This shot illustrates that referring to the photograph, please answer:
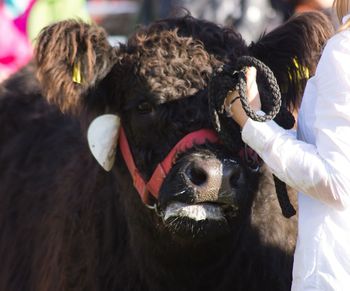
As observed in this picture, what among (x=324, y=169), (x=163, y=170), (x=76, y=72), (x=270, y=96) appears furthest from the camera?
(x=76, y=72)

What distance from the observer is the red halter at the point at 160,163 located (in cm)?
405

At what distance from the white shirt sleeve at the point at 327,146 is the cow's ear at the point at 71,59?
115 centimetres

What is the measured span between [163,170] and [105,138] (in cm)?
47

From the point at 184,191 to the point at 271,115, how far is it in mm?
456

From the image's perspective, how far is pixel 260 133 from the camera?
3.65 meters

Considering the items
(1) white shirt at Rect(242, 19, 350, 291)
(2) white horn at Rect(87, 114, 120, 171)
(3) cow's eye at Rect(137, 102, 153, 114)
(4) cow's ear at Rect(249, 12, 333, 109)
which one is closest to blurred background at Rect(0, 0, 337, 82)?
(4) cow's ear at Rect(249, 12, 333, 109)

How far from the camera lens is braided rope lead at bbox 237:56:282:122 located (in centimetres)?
365

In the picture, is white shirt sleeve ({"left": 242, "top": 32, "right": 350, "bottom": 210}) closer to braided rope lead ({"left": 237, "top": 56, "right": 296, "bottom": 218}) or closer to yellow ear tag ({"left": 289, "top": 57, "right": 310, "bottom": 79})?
braided rope lead ({"left": 237, "top": 56, "right": 296, "bottom": 218})

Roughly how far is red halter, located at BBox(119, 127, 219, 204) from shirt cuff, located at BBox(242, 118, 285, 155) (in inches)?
13.7

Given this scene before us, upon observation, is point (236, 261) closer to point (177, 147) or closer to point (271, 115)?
point (177, 147)

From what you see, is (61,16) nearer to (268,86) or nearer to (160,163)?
(160,163)

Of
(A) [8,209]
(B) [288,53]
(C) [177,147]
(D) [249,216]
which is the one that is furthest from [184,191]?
(A) [8,209]

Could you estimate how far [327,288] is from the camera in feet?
11.5

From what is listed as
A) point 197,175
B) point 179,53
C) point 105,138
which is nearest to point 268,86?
point 197,175
